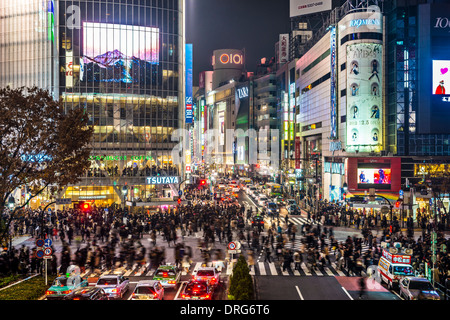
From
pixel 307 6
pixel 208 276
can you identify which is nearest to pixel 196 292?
pixel 208 276

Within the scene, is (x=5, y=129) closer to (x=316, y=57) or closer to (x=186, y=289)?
(x=186, y=289)

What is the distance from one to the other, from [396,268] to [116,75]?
5314 centimetres

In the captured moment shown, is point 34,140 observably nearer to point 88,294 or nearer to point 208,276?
point 88,294

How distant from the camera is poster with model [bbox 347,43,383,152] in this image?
57812 mm

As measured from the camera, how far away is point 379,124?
58.2m

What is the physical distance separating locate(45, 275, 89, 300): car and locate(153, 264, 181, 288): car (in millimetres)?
3437

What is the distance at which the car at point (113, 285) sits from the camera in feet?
61.0

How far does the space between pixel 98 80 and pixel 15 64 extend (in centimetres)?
1649

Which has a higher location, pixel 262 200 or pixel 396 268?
pixel 396 268

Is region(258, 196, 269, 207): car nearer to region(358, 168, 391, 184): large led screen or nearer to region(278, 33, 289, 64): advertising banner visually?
region(358, 168, 391, 184): large led screen

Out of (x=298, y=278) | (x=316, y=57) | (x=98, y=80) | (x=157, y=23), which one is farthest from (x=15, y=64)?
(x=298, y=278)

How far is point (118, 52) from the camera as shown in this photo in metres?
63.9

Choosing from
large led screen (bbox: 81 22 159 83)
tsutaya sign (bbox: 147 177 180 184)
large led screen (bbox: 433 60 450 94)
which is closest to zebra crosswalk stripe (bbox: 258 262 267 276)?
tsutaya sign (bbox: 147 177 180 184)

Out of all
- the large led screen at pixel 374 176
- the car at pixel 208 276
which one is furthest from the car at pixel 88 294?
the large led screen at pixel 374 176
